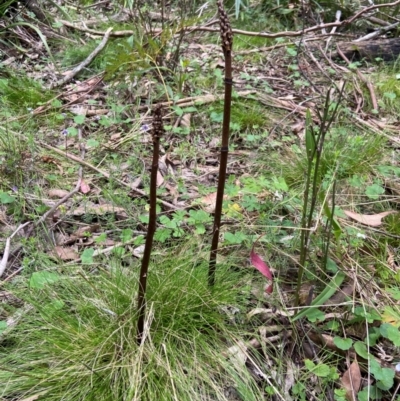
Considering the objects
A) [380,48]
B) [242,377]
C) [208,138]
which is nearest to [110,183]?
[208,138]

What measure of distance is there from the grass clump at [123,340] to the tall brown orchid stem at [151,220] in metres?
0.03

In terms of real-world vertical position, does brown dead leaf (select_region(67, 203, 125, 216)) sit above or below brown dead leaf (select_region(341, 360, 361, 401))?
above

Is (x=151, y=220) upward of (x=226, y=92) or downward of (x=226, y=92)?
downward

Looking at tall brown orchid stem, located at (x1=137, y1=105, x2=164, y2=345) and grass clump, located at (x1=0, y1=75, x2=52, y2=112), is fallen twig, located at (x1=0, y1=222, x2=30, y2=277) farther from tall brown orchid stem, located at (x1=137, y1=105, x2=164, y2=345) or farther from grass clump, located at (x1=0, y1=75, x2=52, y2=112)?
grass clump, located at (x1=0, y1=75, x2=52, y2=112)

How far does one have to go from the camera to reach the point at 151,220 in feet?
4.17

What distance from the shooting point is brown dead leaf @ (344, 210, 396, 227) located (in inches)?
82.2

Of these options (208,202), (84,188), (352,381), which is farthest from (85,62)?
(352,381)

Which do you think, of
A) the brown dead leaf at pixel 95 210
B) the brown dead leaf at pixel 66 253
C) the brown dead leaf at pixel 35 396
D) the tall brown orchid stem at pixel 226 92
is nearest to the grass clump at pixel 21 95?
the brown dead leaf at pixel 95 210

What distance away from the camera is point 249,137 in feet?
9.53

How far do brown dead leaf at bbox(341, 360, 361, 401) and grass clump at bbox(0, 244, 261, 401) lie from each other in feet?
1.04

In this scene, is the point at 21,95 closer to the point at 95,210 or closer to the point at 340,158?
the point at 95,210

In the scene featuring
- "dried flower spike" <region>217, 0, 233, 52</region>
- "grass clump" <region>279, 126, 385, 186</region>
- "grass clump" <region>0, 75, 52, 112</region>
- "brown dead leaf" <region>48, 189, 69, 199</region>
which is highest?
"dried flower spike" <region>217, 0, 233, 52</region>

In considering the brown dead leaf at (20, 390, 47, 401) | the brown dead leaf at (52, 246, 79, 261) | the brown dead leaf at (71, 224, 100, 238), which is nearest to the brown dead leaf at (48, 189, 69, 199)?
the brown dead leaf at (71, 224, 100, 238)

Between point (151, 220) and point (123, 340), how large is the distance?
0.48 meters
